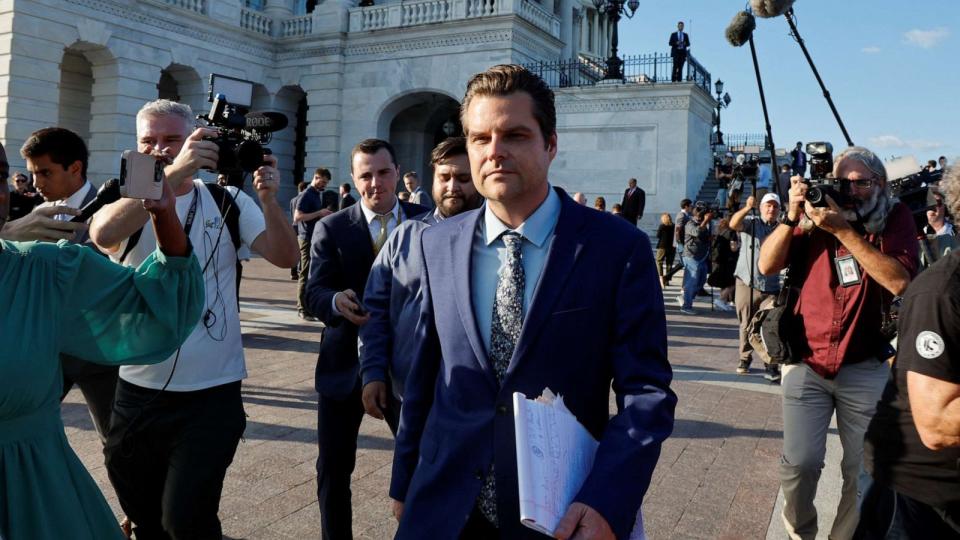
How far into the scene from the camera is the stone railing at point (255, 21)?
24484mm

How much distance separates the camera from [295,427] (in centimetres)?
574

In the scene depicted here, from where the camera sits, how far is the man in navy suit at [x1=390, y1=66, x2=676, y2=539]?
6.58 ft

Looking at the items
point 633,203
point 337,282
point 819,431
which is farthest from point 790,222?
point 633,203

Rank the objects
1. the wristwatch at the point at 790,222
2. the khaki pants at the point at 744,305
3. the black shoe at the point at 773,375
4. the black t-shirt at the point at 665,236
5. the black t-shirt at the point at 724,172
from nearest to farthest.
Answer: the wristwatch at the point at 790,222 → the black shoe at the point at 773,375 → the khaki pants at the point at 744,305 → the black t-shirt at the point at 665,236 → the black t-shirt at the point at 724,172

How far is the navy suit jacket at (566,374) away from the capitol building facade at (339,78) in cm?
1853

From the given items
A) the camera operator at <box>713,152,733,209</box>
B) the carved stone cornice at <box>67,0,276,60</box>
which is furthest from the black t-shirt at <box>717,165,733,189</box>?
the carved stone cornice at <box>67,0,276,60</box>

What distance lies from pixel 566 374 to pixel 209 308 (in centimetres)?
182

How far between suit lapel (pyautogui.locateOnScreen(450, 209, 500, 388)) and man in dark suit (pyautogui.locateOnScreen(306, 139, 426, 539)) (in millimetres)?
1027

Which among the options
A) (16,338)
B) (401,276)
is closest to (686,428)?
(401,276)

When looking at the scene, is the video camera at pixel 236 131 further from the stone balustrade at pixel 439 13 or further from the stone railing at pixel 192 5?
the stone railing at pixel 192 5

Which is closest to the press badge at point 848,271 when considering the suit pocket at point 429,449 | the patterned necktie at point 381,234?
the patterned necktie at point 381,234

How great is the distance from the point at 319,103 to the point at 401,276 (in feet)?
75.9

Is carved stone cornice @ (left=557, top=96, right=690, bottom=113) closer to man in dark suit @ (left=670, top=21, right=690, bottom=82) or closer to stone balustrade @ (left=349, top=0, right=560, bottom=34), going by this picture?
man in dark suit @ (left=670, top=21, right=690, bottom=82)

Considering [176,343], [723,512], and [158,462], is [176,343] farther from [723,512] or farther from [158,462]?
[723,512]
